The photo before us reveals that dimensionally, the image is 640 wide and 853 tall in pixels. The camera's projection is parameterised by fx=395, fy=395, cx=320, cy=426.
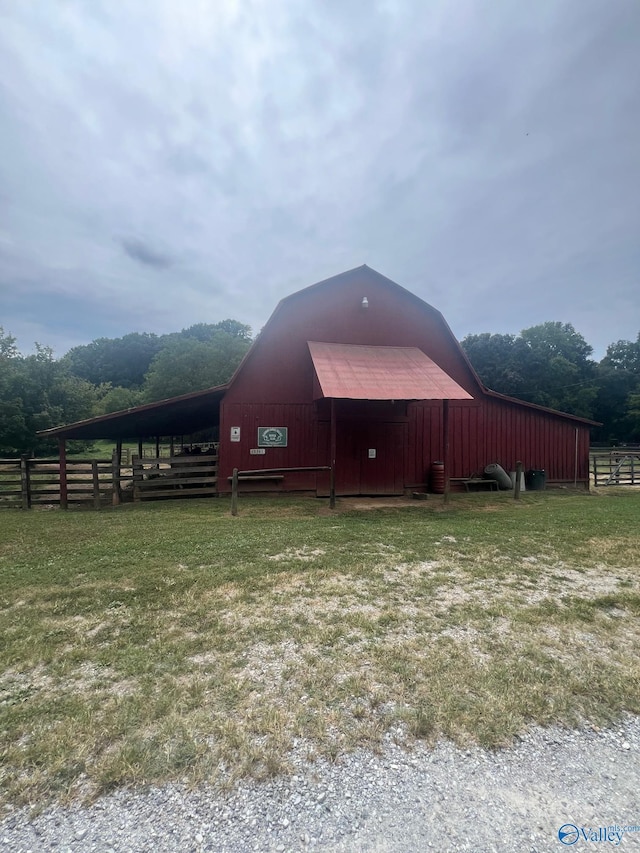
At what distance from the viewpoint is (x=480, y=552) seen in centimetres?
604

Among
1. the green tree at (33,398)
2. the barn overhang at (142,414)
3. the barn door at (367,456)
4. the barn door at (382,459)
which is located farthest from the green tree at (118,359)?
the barn door at (382,459)

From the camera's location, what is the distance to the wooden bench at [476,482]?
12.6 meters

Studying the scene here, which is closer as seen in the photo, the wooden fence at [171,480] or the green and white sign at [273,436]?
the wooden fence at [171,480]

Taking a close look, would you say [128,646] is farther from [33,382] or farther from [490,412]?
[33,382]

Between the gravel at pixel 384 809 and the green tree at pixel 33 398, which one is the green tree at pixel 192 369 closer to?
the green tree at pixel 33 398

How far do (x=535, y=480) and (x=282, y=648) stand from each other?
12.7 m

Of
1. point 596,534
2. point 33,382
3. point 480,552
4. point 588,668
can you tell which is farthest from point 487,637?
point 33,382

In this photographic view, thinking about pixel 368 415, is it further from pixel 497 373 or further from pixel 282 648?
pixel 497 373

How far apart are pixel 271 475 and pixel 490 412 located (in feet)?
24.9

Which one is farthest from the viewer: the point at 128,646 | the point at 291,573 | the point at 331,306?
the point at 331,306

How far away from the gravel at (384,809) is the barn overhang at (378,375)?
762 centimetres

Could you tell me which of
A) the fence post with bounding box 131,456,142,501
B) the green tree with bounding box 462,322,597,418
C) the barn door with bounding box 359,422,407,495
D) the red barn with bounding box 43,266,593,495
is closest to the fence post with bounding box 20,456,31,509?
the red barn with bounding box 43,266,593,495

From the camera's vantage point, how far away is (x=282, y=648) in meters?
3.24

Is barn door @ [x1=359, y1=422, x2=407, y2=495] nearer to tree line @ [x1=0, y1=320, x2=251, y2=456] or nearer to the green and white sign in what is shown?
the green and white sign
